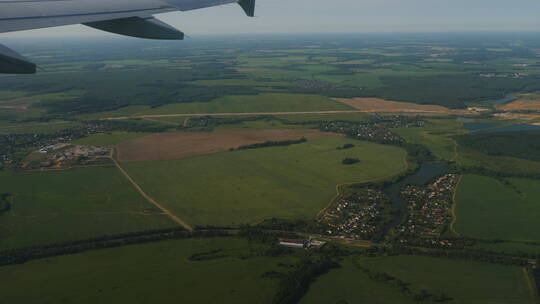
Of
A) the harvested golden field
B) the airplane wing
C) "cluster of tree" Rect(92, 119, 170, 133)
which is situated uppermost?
the airplane wing

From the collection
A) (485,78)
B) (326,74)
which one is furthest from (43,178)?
(485,78)

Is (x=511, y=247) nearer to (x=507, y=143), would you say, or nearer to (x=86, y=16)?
(x=507, y=143)

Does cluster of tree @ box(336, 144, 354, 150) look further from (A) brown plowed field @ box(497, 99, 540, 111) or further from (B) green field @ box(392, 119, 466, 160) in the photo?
(A) brown plowed field @ box(497, 99, 540, 111)

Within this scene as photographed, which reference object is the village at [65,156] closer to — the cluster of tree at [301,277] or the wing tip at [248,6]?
the cluster of tree at [301,277]

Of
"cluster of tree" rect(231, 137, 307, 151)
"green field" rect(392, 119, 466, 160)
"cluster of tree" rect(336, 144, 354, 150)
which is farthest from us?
"cluster of tree" rect(231, 137, 307, 151)

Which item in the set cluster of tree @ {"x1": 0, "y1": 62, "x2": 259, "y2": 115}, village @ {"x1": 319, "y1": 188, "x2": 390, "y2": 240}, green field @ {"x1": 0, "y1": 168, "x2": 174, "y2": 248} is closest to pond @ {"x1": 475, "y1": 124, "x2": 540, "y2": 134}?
village @ {"x1": 319, "y1": 188, "x2": 390, "y2": 240}

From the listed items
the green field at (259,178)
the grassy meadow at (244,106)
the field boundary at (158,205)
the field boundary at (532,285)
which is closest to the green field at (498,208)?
the field boundary at (532,285)

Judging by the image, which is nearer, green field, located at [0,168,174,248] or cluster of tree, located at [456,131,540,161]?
green field, located at [0,168,174,248]
